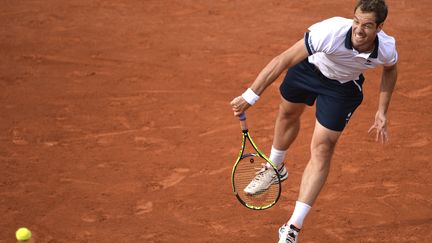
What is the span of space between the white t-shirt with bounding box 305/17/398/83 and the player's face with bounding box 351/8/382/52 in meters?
0.10

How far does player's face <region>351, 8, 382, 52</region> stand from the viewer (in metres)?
5.86

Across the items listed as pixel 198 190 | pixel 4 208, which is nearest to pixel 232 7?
pixel 198 190

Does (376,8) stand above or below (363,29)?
above

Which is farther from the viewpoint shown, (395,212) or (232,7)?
(232,7)

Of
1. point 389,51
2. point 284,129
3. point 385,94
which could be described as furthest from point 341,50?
point 284,129

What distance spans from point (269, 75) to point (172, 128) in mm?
3252

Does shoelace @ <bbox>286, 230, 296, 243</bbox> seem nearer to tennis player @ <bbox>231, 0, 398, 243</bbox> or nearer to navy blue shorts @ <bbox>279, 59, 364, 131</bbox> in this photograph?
tennis player @ <bbox>231, 0, 398, 243</bbox>

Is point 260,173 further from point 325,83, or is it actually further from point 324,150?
point 325,83

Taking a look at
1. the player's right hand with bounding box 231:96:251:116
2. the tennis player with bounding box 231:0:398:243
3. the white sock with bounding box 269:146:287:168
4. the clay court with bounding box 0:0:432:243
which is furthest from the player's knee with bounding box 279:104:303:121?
the player's right hand with bounding box 231:96:251:116

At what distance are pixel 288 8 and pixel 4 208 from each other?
7049 mm

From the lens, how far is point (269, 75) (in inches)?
238

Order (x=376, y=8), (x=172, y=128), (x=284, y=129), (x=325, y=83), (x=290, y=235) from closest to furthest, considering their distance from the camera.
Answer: (x=376, y=8) < (x=290, y=235) < (x=325, y=83) < (x=284, y=129) < (x=172, y=128)

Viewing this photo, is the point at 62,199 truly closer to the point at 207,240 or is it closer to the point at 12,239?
the point at 12,239

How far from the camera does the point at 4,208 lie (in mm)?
7492
